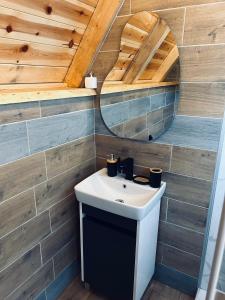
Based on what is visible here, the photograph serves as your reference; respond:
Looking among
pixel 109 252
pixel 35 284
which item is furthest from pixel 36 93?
pixel 35 284

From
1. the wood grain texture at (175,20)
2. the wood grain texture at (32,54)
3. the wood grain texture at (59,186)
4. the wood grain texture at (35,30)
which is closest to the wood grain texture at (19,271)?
the wood grain texture at (59,186)

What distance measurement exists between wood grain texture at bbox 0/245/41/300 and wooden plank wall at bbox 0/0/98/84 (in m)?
1.08

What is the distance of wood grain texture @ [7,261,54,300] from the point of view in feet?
4.76

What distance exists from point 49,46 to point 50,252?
4.56ft

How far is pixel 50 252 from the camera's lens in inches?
65.2

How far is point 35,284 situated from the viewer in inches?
61.6

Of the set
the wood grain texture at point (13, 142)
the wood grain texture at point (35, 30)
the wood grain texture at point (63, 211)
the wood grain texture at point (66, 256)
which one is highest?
the wood grain texture at point (35, 30)

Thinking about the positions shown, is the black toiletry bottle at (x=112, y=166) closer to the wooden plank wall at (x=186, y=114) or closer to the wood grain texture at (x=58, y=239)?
the wooden plank wall at (x=186, y=114)

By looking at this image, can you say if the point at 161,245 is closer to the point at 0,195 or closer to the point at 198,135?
the point at 198,135

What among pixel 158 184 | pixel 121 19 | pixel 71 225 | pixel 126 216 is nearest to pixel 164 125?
pixel 158 184

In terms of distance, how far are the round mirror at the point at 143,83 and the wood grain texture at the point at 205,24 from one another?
4.5 inches

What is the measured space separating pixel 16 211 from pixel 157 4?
152 centimetres

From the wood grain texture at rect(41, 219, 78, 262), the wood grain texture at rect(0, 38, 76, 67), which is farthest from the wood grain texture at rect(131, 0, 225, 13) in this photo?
the wood grain texture at rect(41, 219, 78, 262)

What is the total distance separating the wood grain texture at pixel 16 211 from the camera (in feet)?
4.19
